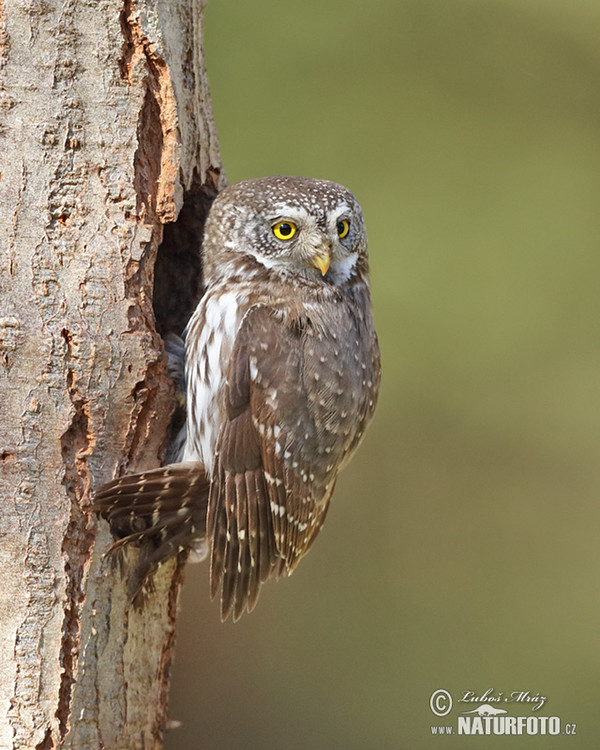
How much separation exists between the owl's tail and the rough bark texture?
5cm

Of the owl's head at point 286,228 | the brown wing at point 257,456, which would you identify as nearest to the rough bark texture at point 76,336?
the brown wing at point 257,456

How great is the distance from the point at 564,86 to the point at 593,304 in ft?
3.89

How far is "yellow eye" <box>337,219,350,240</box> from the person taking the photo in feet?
9.18

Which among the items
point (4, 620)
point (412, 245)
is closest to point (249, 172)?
point (412, 245)

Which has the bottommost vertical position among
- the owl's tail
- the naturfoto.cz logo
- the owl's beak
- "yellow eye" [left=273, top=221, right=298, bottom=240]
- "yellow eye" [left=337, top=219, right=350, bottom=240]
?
the naturfoto.cz logo

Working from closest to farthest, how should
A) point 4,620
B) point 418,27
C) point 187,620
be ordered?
1. point 4,620
2. point 187,620
3. point 418,27

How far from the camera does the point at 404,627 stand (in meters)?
4.93

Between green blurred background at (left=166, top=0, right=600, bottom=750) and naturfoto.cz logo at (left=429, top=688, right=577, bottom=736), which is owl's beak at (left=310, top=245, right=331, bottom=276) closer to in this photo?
naturfoto.cz logo at (left=429, top=688, right=577, bottom=736)

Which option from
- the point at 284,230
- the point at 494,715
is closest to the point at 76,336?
the point at 284,230

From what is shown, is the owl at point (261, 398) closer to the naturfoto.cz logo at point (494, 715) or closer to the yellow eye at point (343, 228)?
the yellow eye at point (343, 228)

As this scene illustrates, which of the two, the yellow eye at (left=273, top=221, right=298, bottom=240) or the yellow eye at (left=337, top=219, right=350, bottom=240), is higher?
the yellow eye at (left=337, top=219, right=350, bottom=240)

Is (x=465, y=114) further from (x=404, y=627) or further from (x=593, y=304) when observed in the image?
A: (x=404, y=627)

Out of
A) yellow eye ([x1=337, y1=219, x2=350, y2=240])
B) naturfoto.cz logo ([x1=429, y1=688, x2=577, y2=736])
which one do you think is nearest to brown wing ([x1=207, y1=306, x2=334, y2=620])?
yellow eye ([x1=337, y1=219, x2=350, y2=240])

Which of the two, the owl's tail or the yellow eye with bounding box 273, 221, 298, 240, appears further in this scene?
the yellow eye with bounding box 273, 221, 298, 240
